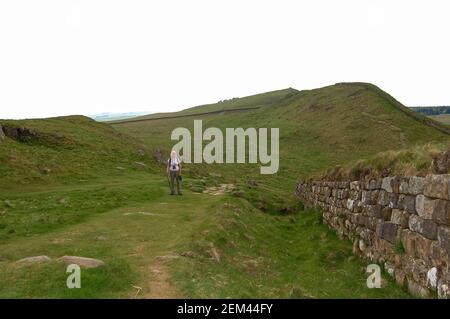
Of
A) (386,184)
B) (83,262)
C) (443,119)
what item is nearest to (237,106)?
(443,119)

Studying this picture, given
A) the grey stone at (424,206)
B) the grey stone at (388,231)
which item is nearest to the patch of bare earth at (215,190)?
the grey stone at (388,231)

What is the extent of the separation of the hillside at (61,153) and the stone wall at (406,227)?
18.5m

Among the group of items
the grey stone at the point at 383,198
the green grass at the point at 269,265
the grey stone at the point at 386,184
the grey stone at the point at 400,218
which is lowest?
the green grass at the point at 269,265

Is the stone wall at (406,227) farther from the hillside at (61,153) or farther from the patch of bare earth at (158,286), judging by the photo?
the hillside at (61,153)

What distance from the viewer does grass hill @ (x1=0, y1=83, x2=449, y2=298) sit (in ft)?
30.1

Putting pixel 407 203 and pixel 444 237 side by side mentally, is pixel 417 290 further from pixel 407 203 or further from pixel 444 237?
pixel 407 203

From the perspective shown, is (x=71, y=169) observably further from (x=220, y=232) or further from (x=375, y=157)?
(x=375, y=157)

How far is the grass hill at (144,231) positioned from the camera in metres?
9.16

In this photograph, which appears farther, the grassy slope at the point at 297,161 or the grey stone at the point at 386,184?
the grey stone at the point at 386,184

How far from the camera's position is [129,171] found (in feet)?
104

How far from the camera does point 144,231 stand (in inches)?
578

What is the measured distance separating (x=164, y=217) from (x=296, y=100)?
80.3 meters

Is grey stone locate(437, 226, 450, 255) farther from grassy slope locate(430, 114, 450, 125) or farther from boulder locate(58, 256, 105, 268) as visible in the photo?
grassy slope locate(430, 114, 450, 125)
